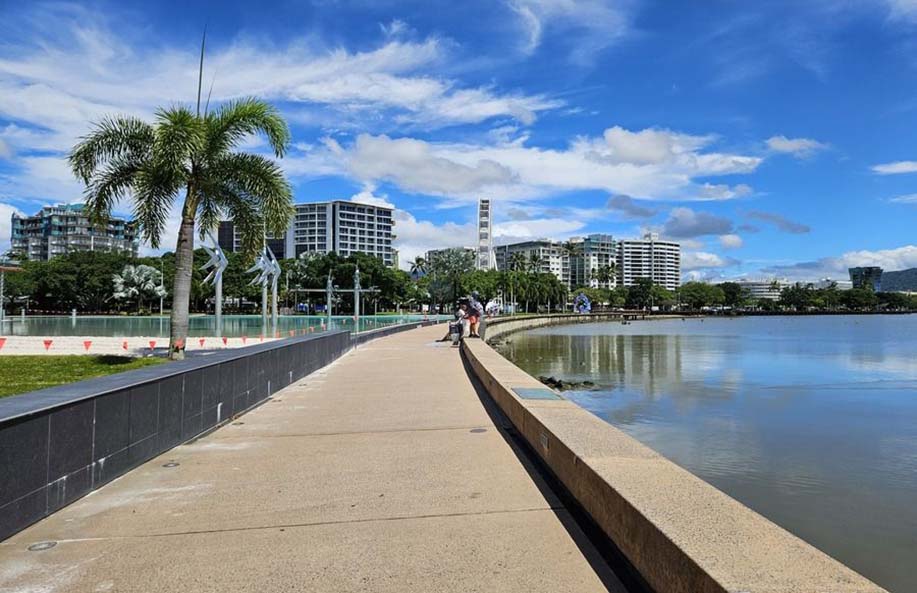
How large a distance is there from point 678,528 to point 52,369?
15073 millimetres

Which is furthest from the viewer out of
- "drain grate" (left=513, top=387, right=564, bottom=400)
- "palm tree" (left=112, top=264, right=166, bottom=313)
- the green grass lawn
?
"palm tree" (left=112, top=264, right=166, bottom=313)

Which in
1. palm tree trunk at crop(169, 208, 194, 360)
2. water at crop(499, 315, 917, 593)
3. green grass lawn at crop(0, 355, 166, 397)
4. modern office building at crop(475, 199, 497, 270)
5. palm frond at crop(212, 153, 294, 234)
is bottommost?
water at crop(499, 315, 917, 593)

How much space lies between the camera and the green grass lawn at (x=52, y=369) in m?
12.1

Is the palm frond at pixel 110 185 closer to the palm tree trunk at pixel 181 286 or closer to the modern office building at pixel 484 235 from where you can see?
the palm tree trunk at pixel 181 286

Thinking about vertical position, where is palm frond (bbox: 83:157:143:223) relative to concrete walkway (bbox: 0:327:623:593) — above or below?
above

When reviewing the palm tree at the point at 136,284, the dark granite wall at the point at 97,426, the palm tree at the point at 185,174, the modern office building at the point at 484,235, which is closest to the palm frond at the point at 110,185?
the palm tree at the point at 185,174

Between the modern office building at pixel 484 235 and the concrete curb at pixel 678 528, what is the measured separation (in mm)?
175982

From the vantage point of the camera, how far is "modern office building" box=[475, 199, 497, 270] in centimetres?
18325

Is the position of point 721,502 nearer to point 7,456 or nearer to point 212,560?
point 212,560

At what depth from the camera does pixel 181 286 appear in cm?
1673

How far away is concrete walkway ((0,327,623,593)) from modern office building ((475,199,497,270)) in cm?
17429

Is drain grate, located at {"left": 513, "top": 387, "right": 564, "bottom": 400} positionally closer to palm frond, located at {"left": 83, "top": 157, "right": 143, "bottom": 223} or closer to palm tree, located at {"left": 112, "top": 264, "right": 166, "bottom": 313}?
palm frond, located at {"left": 83, "top": 157, "right": 143, "bottom": 223}

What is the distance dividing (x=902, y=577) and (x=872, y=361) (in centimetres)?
3285

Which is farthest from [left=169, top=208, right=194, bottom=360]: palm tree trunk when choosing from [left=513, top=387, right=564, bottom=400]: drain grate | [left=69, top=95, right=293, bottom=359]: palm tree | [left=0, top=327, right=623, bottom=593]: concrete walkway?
[left=513, top=387, right=564, bottom=400]: drain grate
